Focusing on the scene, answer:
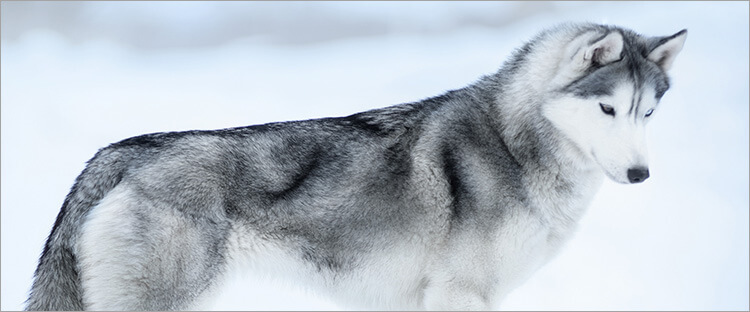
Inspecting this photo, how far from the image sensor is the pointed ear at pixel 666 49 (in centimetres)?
353

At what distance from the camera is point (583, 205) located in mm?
3658

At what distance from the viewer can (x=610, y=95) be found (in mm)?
3289

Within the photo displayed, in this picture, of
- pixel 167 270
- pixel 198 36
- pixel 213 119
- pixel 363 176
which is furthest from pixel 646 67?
pixel 198 36

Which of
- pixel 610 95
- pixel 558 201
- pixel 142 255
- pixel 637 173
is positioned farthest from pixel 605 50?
pixel 142 255

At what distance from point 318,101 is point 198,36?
1.77 m

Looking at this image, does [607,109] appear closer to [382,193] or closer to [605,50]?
[605,50]

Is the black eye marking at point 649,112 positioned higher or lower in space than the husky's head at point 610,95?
lower

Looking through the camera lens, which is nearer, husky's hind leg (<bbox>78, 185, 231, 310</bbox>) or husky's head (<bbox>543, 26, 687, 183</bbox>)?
husky's hind leg (<bbox>78, 185, 231, 310</bbox>)

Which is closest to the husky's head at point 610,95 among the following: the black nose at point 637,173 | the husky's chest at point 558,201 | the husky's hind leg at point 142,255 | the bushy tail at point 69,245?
the black nose at point 637,173

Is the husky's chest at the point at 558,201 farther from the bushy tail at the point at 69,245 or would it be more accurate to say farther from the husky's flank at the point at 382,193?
the bushy tail at the point at 69,245

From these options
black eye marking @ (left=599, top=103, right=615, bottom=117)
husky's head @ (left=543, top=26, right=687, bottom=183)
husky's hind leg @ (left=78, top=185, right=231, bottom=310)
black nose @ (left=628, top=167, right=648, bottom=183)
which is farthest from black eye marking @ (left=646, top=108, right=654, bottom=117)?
husky's hind leg @ (left=78, top=185, right=231, bottom=310)

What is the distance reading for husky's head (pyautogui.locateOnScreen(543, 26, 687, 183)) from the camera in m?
3.24

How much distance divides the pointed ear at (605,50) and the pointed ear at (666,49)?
228 millimetres

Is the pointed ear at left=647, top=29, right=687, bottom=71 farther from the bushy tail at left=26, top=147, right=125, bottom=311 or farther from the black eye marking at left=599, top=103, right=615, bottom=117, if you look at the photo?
the bushy tail at left=26, top=147, right=125, bottom=311
